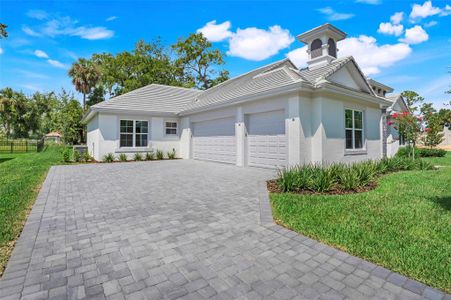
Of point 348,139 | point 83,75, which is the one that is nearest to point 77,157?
point 348,139

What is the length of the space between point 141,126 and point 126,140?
4.45 feet

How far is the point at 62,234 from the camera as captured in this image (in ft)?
12.8

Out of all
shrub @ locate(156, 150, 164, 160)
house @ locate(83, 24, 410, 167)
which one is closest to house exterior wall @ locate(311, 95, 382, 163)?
house @ locate(83, 24, 410, 167)

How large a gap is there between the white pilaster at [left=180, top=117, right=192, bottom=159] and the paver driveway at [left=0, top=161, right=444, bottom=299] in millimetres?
11265

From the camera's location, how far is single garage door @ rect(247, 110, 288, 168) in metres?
10.3

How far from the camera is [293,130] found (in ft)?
31.3

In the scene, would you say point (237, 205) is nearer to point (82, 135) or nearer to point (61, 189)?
point (61, 189)

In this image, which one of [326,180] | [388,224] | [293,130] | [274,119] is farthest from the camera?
[274,119]

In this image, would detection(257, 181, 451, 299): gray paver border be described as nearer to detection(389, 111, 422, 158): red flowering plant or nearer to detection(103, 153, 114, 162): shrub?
detection(389, 111, 422, 158): red flowering plant

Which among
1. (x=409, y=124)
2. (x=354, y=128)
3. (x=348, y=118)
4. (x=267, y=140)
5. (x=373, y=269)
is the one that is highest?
(x=348, y=118)

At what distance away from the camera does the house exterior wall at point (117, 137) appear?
14906mm

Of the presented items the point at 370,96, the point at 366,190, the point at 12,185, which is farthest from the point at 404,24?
the point at 12,185

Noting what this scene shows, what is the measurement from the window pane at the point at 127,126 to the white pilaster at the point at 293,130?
10.6 m

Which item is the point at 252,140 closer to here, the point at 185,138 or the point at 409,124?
the point at 185,138
